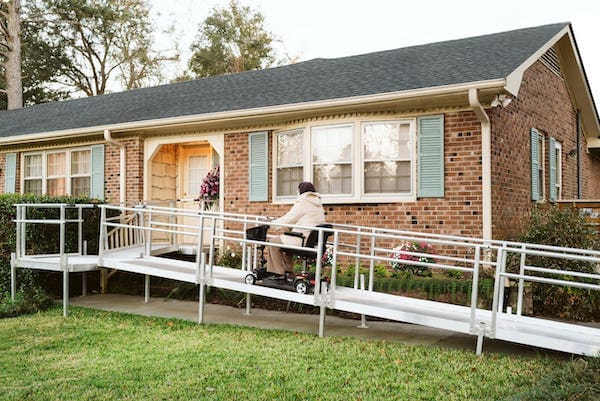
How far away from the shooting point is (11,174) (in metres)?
14.6

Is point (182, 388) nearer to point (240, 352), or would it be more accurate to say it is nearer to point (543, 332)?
point (240, 352)

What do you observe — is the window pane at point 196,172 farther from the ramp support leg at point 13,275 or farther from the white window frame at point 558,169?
the white window frame at point 558,169

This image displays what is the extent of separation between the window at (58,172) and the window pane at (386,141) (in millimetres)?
6738

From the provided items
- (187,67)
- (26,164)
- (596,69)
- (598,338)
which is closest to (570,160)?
(598,338)

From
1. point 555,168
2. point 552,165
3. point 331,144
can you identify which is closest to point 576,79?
point 555,168

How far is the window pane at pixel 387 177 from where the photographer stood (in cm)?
961

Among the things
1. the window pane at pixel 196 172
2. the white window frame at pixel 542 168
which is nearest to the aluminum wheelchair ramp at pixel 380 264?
the window pane at pixel 196 172

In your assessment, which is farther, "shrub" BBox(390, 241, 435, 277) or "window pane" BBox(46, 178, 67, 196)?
"window pane" BBox(46, 178, 67, 196)

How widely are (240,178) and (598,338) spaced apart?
281 inches

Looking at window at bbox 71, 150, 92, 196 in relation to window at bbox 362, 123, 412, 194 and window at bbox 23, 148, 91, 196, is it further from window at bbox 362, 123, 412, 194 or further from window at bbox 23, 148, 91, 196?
window at bbox 362, 123, 412, 194

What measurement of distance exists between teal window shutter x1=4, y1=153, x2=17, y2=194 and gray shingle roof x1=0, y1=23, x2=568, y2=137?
2.21 ft

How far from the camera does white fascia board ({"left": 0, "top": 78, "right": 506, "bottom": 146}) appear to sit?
8.45 metres

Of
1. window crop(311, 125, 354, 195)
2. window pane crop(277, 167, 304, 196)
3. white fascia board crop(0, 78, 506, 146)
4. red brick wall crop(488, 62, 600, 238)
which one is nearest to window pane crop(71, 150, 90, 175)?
white fascia board crop(0, 78, 506, 146)

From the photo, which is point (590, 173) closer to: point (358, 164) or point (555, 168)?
point (555, 168)
